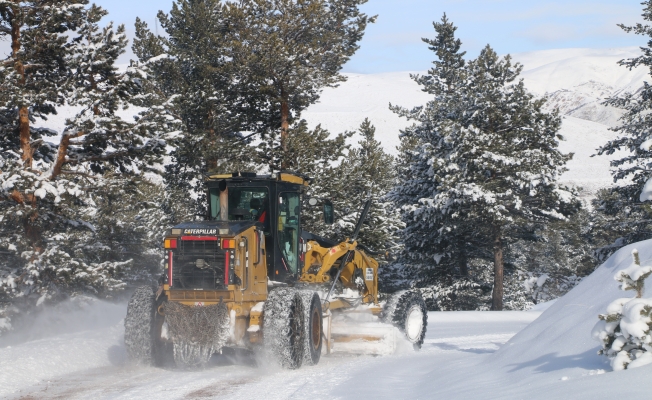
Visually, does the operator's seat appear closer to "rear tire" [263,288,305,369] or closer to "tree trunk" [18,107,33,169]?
"rear tire" [263,288,305,369]

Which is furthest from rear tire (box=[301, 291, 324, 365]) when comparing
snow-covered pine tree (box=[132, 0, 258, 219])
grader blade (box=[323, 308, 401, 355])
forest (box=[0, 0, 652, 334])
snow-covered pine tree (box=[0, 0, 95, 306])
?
snow-covered pine tree (box=[132, 0, 258, 219])

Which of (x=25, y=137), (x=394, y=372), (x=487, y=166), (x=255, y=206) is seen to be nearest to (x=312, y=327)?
(x=394, y=372)

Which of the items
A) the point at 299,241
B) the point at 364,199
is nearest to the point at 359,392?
the point at 299,241

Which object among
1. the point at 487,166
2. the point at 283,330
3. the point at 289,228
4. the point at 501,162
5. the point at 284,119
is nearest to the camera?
the point at 283,330

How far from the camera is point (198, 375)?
Result: 404 inches

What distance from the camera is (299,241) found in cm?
1277

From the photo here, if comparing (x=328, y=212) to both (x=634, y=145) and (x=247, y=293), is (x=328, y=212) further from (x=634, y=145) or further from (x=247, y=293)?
(x=634, y=145)

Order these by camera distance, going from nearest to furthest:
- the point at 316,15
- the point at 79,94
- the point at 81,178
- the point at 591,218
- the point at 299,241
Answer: the point at 299,241 < the point at 79,94 < the point at 81,178 < the point at 316,15 < the point at 591,218

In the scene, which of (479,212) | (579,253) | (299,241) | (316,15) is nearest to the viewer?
(299,241)

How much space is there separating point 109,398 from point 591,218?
49922 mm

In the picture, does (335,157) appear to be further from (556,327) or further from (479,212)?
(556,327)

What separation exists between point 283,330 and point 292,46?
16241 millimetres

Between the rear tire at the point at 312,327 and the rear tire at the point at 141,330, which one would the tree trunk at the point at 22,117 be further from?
the rear tire at the point at 312,327

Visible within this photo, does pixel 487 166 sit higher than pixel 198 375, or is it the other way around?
pixel 487 166
